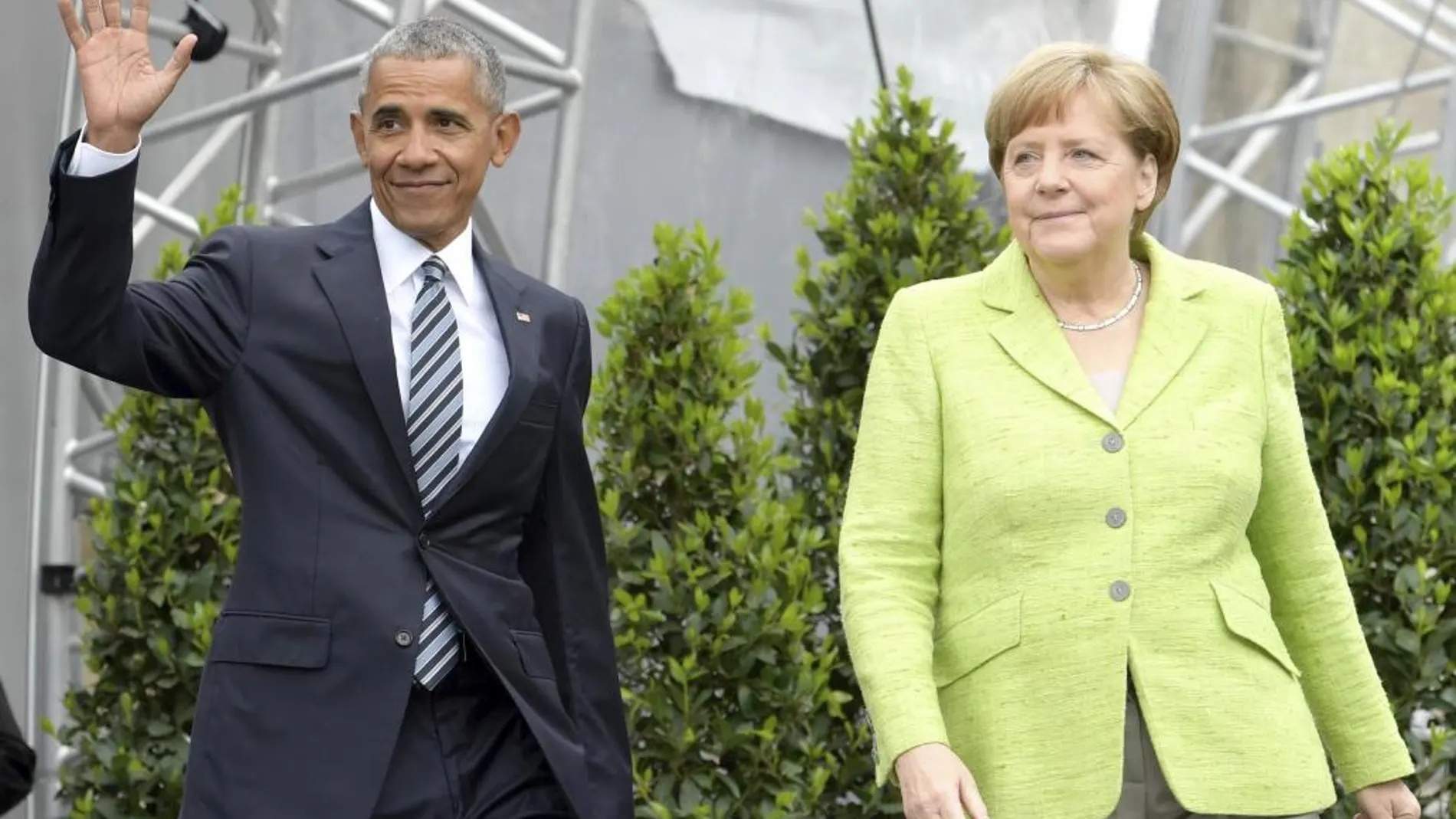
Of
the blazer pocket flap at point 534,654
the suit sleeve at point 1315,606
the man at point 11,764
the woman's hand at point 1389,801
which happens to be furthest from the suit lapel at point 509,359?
the woman's hand at point 1389,801

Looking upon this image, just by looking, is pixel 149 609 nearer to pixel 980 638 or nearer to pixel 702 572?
pixel 702 572

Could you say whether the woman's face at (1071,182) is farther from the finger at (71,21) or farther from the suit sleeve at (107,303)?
the finger at (71,21)

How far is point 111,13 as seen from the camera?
2910 millimetres

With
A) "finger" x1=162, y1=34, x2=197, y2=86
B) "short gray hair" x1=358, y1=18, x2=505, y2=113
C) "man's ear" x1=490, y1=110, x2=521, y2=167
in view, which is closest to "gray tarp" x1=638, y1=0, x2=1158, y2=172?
"man's ear" x1=490, y1=110, x2=521, y2=167

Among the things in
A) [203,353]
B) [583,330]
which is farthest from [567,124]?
[203,353]

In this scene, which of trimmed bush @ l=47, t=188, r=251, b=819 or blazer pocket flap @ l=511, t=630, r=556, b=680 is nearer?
blazer pocket flap @ l=511, t=630, r=556, b=680

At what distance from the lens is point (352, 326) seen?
3.19 metres

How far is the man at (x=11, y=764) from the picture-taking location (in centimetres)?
359

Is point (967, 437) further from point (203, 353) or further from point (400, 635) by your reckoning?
point (203, 353)

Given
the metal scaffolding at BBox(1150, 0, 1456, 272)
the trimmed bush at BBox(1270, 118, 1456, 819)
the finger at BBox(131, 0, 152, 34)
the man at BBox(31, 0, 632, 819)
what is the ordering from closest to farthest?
the finger at BBox(131, 0, 152, 34) < the man at BBox(31, 0, 632, 819) < the trimmed bush at BBox(1270, 118, 1456, 819) < the metal scaffolding at BBox(1150, 0, 1456, 272)

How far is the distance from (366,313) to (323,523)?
1.04 feet

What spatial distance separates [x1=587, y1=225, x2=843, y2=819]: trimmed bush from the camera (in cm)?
499

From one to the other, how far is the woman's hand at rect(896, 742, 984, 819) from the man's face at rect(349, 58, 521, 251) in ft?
3.55

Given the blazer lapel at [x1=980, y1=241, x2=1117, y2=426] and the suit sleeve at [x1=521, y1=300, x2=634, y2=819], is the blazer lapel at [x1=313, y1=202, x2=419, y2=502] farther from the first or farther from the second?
the blazer lapel at [x1=980, y1=241, x2=1117, y2=426]
